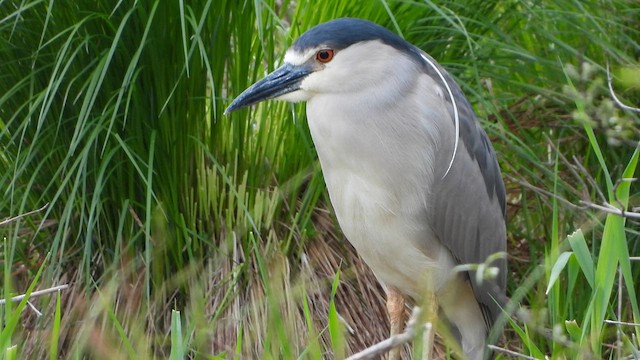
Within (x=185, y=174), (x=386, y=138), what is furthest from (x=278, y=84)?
(x=185, y=174)

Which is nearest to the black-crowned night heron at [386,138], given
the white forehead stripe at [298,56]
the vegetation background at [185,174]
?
the white forehead stripe at [298,56]

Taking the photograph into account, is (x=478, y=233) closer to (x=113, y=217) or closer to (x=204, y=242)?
(x=204, y=242)

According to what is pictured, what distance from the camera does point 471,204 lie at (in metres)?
3.14

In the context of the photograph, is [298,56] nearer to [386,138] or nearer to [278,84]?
[278,84]

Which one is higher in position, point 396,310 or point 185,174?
point 185,174

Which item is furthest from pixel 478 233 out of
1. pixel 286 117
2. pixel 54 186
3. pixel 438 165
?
pixel 54 186

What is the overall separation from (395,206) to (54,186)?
1.10 meters

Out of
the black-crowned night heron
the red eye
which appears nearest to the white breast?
the black-crowned night heron

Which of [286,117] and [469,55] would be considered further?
[469,55]

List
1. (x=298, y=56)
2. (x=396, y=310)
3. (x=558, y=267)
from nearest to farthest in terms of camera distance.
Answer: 1. (x=558, y=267)
2. (x=298, y=56)
3. (x=396, y=310)

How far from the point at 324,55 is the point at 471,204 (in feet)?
2.17

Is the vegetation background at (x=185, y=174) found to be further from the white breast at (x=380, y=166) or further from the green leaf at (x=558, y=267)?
the green leaf at (x=558, y=267)

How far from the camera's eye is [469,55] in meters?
3.63

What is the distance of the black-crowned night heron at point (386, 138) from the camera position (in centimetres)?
286
